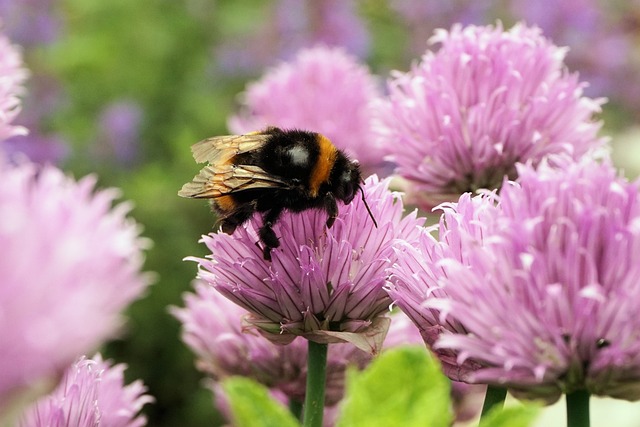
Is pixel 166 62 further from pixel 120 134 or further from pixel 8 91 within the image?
pixel 8 91

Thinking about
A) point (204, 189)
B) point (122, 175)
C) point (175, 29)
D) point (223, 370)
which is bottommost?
point (223, 370)

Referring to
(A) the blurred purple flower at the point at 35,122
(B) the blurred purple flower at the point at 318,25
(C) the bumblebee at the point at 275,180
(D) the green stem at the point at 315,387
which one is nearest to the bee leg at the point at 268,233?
(C) the bumblebee at the point at 275,180

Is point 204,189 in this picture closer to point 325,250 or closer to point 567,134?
point 325,250

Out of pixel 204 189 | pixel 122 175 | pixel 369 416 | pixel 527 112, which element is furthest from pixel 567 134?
pixel 122 175

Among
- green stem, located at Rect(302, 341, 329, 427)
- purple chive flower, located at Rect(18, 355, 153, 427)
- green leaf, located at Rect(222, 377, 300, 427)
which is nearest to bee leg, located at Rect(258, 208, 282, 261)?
green stem, located at Rect(302, 341, 329, 427)

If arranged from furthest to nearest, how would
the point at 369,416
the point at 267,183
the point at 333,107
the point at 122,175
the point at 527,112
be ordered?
the point at 122,175 < the point at 333,107 < the point at 527,112 < the point at 267,183 < the point at 369,416

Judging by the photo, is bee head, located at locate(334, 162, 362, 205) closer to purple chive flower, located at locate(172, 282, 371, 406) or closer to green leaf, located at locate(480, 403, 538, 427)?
purple chive flower, located at locate(172, 282, 371, 406)

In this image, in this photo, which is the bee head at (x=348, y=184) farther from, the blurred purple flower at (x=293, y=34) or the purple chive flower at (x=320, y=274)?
the blurred purple flower at (x=293, y=34)

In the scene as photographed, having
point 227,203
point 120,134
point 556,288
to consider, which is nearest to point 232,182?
point 227,203
